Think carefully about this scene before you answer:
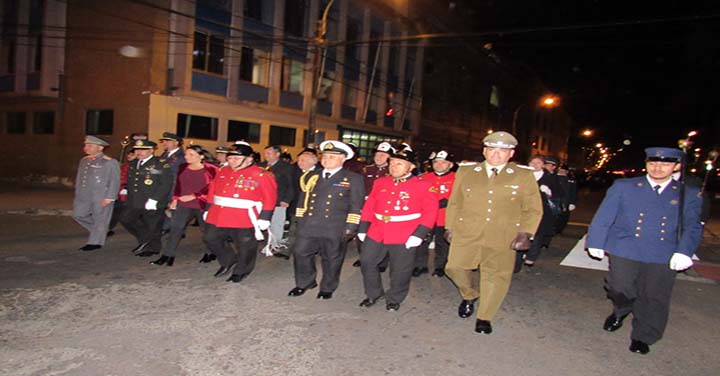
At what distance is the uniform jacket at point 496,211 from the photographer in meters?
4.64

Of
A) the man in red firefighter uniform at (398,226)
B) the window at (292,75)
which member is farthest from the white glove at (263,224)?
the window at (292,75)

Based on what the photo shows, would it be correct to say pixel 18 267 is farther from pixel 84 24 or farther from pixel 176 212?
pixel 84 24

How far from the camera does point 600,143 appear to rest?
5716 centimetres

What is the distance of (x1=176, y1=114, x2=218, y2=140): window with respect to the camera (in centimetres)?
1962

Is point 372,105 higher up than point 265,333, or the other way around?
point 372,105

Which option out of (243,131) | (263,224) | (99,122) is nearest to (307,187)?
(263,224)

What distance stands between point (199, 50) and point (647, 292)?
19.1 meters

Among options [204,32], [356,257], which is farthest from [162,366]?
[204,32]

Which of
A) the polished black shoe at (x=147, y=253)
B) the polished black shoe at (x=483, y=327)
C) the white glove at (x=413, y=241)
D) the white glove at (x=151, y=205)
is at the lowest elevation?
the polished black shoe at (x=147, y=253)

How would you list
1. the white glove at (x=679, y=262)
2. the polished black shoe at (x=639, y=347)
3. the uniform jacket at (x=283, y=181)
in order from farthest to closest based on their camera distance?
the uniform jacket at (x=283, y=181) < the polished black shoe at (x=639, y=347) < the white glove at (x=679, y=262)

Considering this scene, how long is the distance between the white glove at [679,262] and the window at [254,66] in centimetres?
2019

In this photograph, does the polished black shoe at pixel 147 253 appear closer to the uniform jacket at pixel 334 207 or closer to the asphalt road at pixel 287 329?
the asphalt road at pixel 287 329

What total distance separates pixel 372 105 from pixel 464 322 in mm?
26326

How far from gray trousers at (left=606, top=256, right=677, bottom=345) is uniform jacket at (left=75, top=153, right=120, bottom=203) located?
7.01 metres
